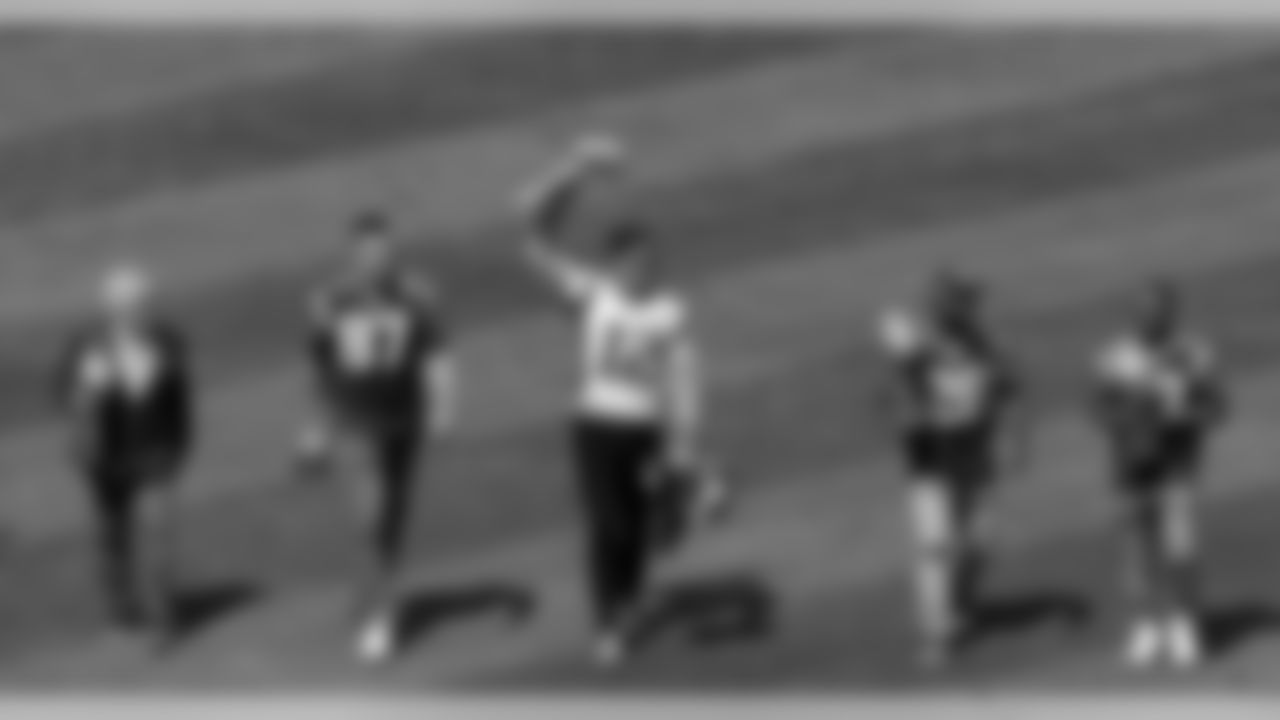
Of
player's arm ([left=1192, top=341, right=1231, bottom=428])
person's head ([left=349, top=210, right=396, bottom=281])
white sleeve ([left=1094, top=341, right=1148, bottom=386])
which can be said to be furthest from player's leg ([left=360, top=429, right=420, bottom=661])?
player's arm ([left=1192, top=341, right=1231, bottom=428])

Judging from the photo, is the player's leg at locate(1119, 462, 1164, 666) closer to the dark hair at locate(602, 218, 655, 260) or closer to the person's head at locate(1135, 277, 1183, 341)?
the person's head at locate(1135, 277, 1183, 341)

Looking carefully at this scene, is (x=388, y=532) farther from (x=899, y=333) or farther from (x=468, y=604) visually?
(x=899, y=333)

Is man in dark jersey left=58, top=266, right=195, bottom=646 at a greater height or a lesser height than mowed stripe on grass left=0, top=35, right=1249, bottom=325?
lesser

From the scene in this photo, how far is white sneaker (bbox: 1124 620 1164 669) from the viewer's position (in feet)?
17.7

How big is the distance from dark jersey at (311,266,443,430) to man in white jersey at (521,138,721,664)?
41 centimetres

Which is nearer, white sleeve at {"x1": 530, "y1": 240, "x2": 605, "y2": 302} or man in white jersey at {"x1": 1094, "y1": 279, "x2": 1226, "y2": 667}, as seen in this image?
man in white jersey at {"x1": 1094, "y1": 279, "x2": 1226, "y2": 667}

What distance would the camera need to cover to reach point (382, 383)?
5.46 metres

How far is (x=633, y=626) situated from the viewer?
Answer: 17.8 ft

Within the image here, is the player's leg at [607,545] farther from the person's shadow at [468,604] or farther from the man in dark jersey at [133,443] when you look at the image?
the man in dark jersey at [133,443]

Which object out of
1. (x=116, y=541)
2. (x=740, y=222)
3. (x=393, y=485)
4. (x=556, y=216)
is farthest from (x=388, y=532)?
(x=740, y=222)

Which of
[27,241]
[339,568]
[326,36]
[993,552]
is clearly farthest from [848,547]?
[27,241]

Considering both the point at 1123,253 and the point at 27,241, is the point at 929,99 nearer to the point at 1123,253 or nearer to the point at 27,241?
the point at 1123,253

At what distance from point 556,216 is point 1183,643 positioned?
189 centimetres

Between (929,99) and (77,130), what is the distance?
2.19 m
